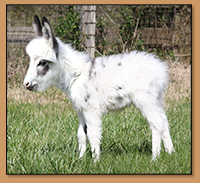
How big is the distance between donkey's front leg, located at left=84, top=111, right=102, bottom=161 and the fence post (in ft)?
8.09

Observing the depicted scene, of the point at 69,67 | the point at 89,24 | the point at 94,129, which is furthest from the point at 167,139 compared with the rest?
the point at 89,24

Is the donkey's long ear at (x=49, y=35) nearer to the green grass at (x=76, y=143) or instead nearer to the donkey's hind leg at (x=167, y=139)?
the green grass at (x=76, y=143)

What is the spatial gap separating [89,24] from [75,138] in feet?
7.79

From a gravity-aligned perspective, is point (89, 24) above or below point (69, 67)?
above

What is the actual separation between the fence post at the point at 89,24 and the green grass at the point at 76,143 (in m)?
1.22

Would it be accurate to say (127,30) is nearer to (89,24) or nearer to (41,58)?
(89,24)

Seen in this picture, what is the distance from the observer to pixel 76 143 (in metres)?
4.03

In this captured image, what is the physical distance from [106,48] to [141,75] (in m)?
3.02

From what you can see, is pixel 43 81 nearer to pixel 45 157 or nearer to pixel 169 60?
pixel 45 157

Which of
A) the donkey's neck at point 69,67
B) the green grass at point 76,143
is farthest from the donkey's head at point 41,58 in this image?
the green grass at point 76,143

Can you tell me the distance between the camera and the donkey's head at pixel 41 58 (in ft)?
11.0

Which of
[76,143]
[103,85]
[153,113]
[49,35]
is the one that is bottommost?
[76,143]

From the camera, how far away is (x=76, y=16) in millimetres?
6043

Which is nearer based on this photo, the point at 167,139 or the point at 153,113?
the point at 153,113
